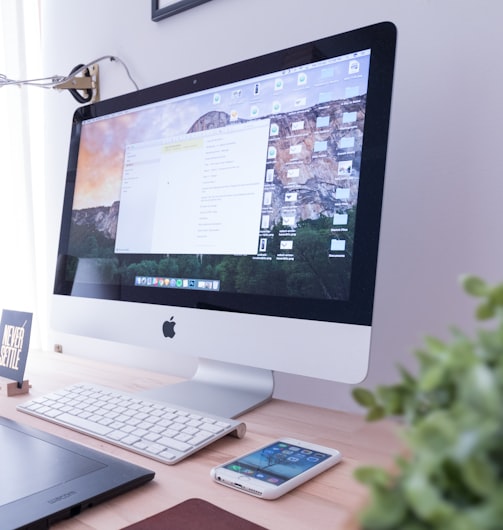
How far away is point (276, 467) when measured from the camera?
0.53 metres

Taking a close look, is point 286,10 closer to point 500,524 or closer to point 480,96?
point 480,96

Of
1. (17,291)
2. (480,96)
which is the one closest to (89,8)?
(17,291)

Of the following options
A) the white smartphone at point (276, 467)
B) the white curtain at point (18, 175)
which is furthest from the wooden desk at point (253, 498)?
the white curtain at point (18, 175)

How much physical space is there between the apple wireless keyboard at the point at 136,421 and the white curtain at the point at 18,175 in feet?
2.35

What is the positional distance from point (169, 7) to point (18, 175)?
63cm

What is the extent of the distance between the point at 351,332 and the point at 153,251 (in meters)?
0.38

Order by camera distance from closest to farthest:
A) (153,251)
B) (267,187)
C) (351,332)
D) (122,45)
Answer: (351,332), (267,187), (153,251), (122,45)

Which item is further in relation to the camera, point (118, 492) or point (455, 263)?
point (455, 263)

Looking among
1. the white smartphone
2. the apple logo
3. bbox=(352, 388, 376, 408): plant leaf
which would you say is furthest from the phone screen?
bbox=(352, 388, 376, 408): plant leaf

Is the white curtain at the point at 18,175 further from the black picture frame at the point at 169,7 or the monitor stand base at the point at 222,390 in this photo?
the monitor stand base at the point at 222,390

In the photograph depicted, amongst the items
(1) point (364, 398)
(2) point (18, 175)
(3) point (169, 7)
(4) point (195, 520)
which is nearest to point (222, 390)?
(4) point (195, 520)

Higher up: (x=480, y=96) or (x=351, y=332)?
(x=480, y=96)

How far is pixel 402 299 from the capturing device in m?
0.79

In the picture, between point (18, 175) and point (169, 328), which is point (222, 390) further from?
point (18, 175)
